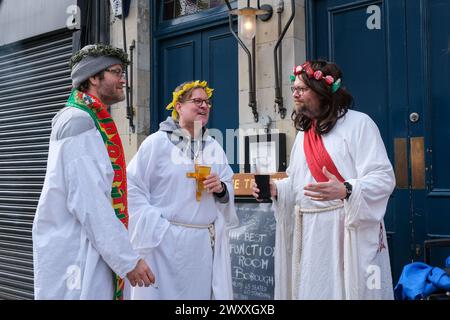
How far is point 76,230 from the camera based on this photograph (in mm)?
2662

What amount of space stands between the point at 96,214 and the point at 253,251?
253cm

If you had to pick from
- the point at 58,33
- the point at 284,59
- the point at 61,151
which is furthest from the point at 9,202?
the point at 61,151

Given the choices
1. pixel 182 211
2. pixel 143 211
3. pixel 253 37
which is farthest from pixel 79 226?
pixel 253 37

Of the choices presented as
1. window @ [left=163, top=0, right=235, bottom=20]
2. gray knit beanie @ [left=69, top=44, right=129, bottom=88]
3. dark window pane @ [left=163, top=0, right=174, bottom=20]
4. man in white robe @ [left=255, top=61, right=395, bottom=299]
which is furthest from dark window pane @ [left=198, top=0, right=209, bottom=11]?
gray knit beanie @ [left=69, top=44, right=129, bottom=88]

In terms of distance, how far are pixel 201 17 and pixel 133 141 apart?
1.67 m

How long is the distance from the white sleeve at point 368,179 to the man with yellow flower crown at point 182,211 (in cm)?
98

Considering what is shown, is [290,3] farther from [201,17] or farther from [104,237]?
[104,237]

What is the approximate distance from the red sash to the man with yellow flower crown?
683 mm

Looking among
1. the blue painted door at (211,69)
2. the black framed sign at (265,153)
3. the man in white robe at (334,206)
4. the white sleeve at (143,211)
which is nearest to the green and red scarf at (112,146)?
the white sleeve at (143,211)

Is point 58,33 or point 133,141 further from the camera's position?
point 58,33

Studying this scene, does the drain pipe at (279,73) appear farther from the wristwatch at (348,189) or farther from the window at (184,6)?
the wristwatch at (348,189)

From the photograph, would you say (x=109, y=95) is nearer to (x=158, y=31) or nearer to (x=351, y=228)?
(x=351, y=228)

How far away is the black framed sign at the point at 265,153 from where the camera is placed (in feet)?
16.4

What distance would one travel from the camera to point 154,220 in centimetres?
354
